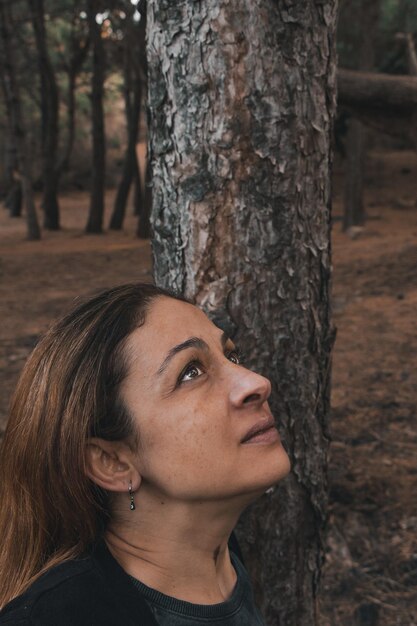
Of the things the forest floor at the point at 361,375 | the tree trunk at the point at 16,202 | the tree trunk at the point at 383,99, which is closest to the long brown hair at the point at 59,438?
the forest floor at the point at 361,375

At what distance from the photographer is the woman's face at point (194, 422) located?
1.64 metres

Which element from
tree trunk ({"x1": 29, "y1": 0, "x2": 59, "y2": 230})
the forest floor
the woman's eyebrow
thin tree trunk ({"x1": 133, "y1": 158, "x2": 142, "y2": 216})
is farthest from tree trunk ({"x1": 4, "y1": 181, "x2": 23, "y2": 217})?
the woman's eyebrow

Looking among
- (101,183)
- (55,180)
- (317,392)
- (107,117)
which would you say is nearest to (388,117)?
(317,392)

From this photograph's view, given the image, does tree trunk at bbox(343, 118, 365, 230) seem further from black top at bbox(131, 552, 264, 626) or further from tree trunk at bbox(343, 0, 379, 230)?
black top at bbox(131, 552, 264, 626)

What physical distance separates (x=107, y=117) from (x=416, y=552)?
1136 inches

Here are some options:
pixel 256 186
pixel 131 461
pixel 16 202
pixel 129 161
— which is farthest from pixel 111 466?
pixel 16 202

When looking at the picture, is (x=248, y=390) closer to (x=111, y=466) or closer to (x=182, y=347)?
(x=182, y=347)

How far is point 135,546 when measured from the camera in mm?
1730

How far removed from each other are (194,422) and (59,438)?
284mm

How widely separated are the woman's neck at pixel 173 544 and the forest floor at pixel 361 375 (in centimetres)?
170

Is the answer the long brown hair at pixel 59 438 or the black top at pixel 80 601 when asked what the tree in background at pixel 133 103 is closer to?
the long brown hair at pixel 59 438

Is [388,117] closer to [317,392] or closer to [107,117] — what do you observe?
[317,392]

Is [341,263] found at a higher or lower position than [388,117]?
lower

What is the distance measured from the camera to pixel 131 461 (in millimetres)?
1688
